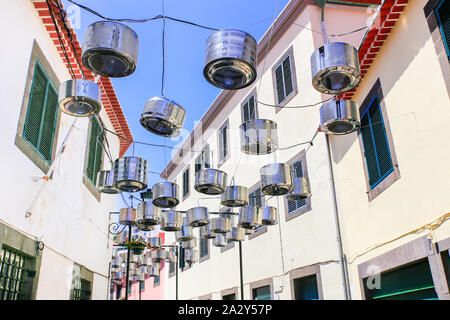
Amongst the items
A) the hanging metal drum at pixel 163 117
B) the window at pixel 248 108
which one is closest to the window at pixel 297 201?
the window at pixel 248 108

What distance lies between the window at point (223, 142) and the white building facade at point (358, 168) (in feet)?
0.36

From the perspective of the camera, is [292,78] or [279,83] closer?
[292,78]

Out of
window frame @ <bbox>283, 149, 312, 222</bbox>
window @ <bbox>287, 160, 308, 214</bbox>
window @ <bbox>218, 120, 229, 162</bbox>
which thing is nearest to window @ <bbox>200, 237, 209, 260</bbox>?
window @ <bbox>218, 120, 229, 162</bbox>

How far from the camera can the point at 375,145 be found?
23.0ft

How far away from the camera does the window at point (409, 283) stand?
18.4ft

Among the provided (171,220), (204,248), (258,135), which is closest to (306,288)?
(171,220)

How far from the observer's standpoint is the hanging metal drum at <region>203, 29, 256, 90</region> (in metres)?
3.50

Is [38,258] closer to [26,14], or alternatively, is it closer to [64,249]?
[64,249]

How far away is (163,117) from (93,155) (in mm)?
7225

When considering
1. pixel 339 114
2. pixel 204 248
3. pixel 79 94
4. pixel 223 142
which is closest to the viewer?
pixel 79 94

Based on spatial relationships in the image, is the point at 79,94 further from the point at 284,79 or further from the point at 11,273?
the point at 284,79

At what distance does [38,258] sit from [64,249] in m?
1.54

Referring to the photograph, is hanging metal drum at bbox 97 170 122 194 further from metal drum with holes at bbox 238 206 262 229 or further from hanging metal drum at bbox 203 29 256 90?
hanging metal drum at bbox 203 29 256 90

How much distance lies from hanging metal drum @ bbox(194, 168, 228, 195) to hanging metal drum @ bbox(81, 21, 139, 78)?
2.45 metres
